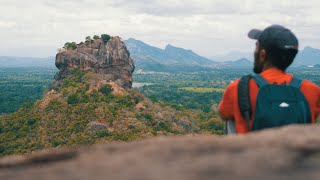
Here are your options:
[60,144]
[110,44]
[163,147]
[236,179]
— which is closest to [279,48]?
[163,147]

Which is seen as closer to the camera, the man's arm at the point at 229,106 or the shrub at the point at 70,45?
the man's arm at the point at 229,106

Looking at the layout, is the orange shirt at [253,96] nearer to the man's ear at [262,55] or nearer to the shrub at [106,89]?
the man's ear at [262,55]

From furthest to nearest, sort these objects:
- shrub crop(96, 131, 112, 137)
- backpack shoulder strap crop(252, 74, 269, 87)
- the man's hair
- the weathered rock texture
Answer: the weathered rock texture → shrub crop(96, 131, 112, 137) → the man's hair → backpack shoulder strap crop(252, 74, 269, 87)

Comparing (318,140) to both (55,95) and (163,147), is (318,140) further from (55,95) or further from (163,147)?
(55,95)

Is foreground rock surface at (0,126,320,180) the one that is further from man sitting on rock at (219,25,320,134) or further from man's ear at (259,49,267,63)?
man's ear at (259,49,267,63)

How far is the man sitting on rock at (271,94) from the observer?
12.9ft

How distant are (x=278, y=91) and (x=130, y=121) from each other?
43.8 m

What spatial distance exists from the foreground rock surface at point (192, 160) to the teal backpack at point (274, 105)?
538 millimetres

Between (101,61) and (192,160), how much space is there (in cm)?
5683

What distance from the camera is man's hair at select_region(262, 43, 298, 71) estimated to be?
13.7 ft

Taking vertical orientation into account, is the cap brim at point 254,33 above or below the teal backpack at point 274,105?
above

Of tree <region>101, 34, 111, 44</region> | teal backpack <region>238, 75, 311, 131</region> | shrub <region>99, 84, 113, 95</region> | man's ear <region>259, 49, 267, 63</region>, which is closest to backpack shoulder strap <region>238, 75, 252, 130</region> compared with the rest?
teal backpack <region>238, 75, 311, 131</region>

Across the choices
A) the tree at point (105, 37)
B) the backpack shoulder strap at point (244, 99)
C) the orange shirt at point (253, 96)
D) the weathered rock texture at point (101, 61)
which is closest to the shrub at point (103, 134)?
the weathered rock texture at point (101, 61)

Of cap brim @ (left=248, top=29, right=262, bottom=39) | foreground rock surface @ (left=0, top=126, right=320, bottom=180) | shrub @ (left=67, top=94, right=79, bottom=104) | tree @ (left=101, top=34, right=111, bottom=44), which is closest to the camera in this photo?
foreground rock surface @ (left=0, top=126, right=320, bottom=180)
